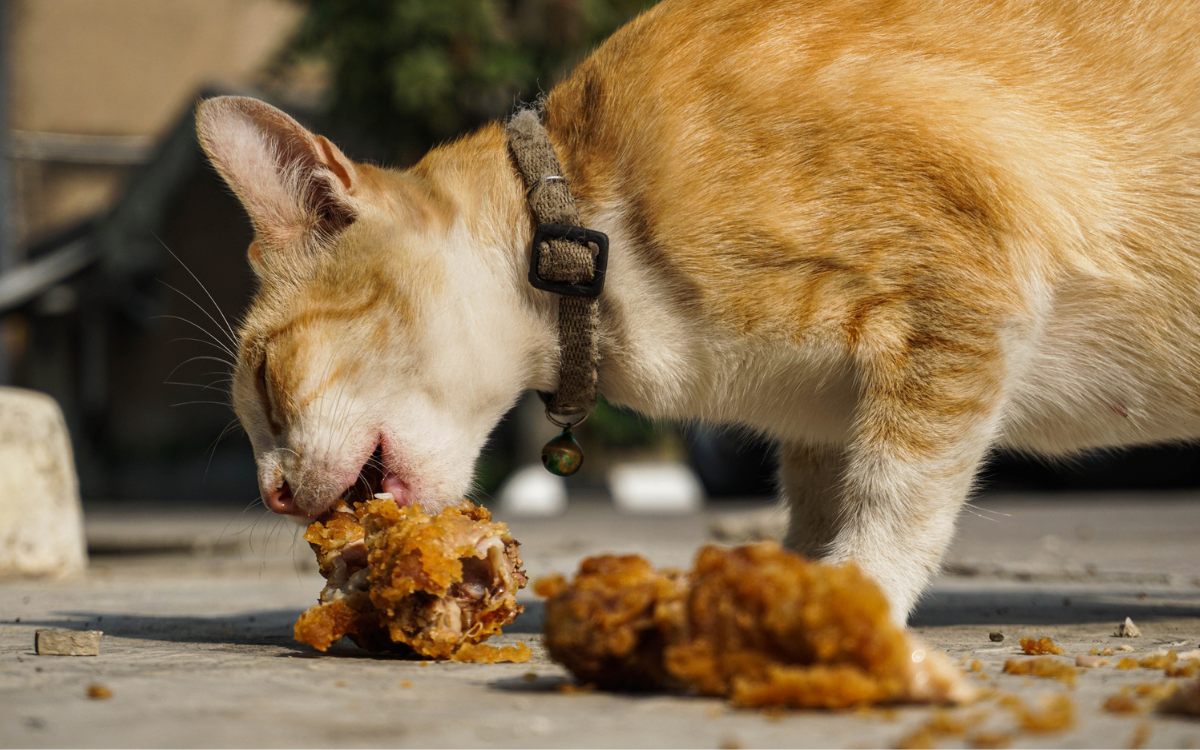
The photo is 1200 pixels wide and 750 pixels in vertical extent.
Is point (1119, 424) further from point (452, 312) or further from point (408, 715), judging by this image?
point (408, 715)

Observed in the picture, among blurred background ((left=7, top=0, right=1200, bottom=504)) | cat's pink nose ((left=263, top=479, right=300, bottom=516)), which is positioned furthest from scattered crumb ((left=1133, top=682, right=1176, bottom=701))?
blurred background ((left=7, top=0, right=1200, bottom=504))

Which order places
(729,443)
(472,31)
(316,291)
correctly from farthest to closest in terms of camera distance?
(472,31) < (729,443) < (316,291)

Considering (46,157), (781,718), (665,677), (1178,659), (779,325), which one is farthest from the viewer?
(46,157)

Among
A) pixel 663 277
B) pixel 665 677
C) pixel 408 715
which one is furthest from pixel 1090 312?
pixel 408 715

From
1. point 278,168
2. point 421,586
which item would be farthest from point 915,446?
point 278,168

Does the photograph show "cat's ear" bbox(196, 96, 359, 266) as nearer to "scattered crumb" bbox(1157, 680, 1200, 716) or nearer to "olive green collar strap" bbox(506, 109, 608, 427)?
"olive green collar strap" bbox(506, 109, 608, 427)
